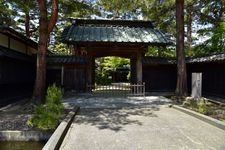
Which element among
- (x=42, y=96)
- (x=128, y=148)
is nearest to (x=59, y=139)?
(x=128, y=148)

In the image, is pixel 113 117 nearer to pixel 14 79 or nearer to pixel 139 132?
pixel 139 132

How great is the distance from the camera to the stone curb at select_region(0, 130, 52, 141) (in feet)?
26.9

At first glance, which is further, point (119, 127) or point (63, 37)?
point (63, 37)

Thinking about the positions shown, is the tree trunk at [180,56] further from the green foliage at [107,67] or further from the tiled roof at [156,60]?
the green foliage at [107,67]

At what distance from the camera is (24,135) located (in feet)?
27.0

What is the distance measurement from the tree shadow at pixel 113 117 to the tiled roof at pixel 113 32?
6683 mm

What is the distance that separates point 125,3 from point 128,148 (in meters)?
13.0

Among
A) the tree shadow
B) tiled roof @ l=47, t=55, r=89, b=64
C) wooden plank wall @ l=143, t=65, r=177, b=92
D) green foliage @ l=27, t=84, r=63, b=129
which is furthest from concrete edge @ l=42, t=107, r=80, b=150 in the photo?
wooden plank wall @ l=143, t=65, r=177, b=92

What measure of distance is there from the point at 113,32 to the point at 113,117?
10611mm

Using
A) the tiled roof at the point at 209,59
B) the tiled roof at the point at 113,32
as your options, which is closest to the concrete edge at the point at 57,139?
the tiled roof at the point at 209,59

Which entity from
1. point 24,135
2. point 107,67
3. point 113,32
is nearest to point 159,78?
point 113,32

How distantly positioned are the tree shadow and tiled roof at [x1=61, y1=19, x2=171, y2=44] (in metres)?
6.68

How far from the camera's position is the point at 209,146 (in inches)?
270

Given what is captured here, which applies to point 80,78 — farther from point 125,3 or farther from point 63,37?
point 125,3
